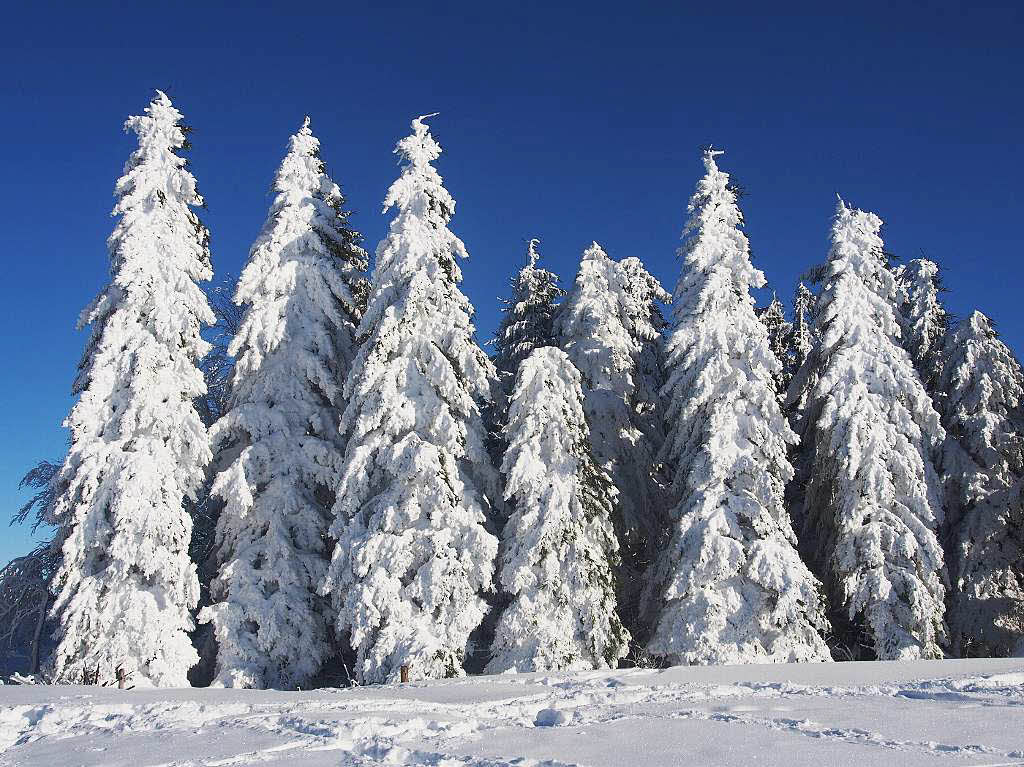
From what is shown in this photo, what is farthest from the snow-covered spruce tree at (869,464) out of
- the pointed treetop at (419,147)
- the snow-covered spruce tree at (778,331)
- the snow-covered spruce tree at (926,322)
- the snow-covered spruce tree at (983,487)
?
the pointed treetop at (419,147)

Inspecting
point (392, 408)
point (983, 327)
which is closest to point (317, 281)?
point (392, 408)

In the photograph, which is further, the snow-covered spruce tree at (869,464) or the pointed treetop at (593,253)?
the pointed treetop at (593,253)

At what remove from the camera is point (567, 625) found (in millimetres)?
17422

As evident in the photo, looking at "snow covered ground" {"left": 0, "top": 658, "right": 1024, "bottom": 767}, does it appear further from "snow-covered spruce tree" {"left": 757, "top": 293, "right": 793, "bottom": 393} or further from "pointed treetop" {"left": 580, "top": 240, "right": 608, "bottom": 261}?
"snow-covered spruce tree" {"left": 757, "top": 293, "right": 793, "bottom": 393}

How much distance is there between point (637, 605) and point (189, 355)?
47.4 ft

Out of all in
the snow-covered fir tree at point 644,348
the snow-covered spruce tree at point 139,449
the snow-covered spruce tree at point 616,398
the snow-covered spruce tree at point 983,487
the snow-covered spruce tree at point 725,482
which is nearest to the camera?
the snow-covered spruce tree at point 139,449

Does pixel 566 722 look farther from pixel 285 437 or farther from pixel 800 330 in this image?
pixel 800 330

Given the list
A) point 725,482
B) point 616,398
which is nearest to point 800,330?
point 616,398

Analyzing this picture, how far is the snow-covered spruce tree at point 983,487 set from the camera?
72.2 feet

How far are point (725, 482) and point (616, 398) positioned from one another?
534 cm

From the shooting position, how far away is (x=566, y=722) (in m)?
7.47

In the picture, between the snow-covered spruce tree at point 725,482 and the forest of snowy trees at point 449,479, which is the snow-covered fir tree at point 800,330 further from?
the snow-covered spruce tree at point 725,482

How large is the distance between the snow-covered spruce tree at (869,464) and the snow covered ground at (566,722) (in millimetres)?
9279

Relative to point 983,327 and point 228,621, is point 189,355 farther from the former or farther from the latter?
point 983,327
